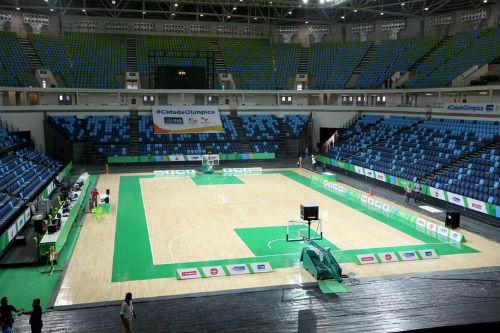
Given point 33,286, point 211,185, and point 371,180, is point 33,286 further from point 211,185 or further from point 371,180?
point 371,180

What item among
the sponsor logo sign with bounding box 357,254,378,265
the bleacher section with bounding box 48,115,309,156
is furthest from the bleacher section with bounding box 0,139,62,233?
the sponsor logo sign with bounding box 357,254,378,265

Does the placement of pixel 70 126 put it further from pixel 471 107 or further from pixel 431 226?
pixel 471 107

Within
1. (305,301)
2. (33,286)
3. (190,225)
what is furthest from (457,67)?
(33,286)

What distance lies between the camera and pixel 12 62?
41.2 meters

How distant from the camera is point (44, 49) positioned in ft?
147

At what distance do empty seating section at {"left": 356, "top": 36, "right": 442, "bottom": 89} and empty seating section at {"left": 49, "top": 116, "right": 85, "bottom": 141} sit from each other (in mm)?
26094

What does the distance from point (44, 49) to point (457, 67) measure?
125 feet

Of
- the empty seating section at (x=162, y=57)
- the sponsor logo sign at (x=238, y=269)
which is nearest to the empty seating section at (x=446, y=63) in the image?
the empty seating section at (x=162, y=57)

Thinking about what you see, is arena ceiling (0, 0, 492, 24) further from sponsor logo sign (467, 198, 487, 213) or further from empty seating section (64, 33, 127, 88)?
sponsor logo sign (467, 198, 487, 213)

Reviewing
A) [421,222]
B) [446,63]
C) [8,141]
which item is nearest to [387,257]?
[421,222]

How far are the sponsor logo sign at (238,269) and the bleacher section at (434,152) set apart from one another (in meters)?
12.9

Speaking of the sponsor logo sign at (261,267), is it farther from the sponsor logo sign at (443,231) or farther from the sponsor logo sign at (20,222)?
the sponsor logo sign at (20,222)

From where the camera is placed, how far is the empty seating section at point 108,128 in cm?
3938

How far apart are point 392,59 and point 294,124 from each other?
1179cm
